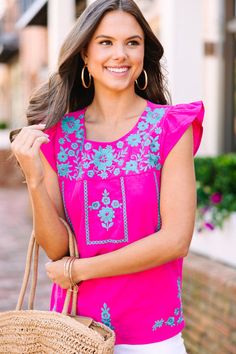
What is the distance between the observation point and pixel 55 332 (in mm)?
1575

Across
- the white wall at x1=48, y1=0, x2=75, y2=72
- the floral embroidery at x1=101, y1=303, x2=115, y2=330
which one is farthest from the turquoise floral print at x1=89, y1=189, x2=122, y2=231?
the white wall at x1=48, y1=0, x2=75, y2=72

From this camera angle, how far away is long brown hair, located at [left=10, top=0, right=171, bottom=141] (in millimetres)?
1771

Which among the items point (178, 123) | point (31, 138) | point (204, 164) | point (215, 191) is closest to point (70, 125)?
point (31, 138)

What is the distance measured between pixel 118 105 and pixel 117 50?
0.57ft

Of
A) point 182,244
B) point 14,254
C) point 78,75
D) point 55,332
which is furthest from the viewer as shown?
point 14,254

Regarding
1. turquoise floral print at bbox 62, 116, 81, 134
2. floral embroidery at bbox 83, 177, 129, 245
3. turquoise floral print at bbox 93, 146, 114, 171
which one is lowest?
floral embroidery at bbox 83, 177, 129, 245

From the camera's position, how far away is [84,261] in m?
1.69

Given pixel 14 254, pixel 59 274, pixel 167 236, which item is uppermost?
pixel 167 236

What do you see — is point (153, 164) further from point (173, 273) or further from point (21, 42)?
point (21, 42)

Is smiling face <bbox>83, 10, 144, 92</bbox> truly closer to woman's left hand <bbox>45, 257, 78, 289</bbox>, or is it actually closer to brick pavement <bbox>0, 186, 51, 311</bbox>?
woman's left hand <bbox>45, 257, 78, 289</bbox>

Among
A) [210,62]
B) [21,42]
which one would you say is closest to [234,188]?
[210,62]

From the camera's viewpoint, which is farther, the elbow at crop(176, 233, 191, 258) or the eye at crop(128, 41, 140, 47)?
the eye at crop(128, 41, 140, 47)

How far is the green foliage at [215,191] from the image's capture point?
4.45 meters

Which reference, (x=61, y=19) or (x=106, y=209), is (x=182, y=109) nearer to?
(x=106, y=209)
